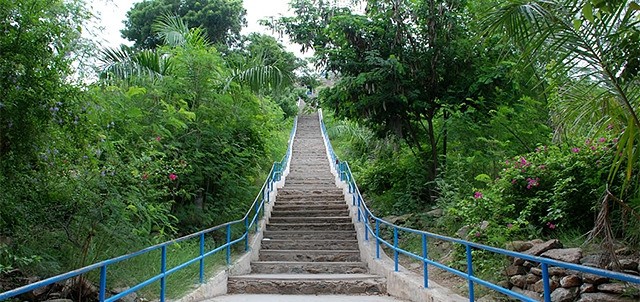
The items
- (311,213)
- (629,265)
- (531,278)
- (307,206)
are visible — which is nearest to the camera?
(629,265)

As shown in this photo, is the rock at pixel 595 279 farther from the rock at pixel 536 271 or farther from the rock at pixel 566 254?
the rock at pixel 536 271

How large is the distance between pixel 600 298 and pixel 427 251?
4.37m

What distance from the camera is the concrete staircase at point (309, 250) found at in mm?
7688

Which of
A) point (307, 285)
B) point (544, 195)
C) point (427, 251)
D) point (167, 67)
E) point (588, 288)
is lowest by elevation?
point (307, 285)

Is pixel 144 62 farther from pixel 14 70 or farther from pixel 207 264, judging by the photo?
pixel 14 70

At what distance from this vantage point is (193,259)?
632cm

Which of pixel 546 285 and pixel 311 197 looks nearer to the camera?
pixel 546 285

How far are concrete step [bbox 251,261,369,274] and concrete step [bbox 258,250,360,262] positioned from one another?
1.95ft

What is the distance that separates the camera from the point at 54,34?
4.06 metres

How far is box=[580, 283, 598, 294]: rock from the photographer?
166 inches

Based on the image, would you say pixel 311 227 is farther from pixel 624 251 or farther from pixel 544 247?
pixel 624 251

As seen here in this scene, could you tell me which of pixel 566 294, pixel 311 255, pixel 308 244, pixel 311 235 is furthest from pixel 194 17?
pixel 566 294

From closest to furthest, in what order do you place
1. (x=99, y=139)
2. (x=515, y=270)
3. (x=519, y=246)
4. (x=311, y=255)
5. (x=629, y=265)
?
(x=629, y=265), (x=99, y=139), (x=515, y=270), (x=519, y=246), (x=311, y=255)

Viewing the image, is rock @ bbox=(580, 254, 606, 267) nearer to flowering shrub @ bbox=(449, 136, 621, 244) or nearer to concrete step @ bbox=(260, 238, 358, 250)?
flowering shrub @ bbox=(449, 136, 621, 244)
